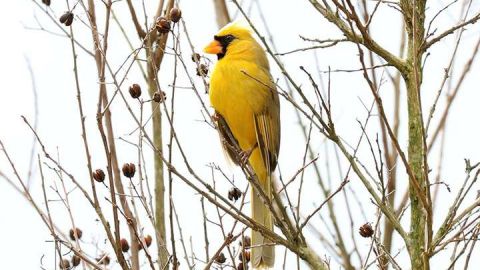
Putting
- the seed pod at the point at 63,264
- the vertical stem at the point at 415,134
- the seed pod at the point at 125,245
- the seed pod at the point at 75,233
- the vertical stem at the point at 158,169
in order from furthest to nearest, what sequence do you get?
the vertical stem at the point at 158,169, the seed pod at the point at 125,245, the seed pod at the point at 75,233, the seed pod at the point at 63,264, the vertical stem at the point at 415,134

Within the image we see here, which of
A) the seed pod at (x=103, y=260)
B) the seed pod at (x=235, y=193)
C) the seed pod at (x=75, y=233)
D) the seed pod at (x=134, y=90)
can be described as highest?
the seed pod at (x=134, y=90)

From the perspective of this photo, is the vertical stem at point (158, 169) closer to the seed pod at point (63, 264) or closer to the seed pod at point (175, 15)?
the seed pod at point (175, 15)

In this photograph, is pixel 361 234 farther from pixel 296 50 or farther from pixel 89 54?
pixel 89 54

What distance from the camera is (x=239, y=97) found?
4668 mm

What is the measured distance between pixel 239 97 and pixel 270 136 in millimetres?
312

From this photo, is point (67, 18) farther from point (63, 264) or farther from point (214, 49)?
point (214, 49)

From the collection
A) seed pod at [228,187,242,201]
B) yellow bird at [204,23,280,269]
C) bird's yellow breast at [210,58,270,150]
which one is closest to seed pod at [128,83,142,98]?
seed pod at [228,187,242,201]

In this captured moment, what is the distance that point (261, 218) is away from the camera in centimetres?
462

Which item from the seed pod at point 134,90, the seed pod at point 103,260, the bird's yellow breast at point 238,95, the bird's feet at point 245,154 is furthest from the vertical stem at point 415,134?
the bird's yellow breast at point 238,95

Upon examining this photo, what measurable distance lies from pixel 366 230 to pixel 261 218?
1.23 m

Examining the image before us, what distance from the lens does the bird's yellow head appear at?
496cm

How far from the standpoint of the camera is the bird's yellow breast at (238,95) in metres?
4.66

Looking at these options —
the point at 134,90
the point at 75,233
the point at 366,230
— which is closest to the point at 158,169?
the point at 134,90

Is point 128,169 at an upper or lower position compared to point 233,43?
lower
